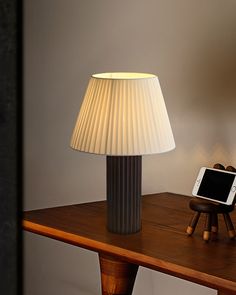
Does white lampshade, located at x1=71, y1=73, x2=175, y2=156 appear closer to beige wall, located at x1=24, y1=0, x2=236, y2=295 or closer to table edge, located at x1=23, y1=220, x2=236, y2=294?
table edge, located at x1=23, y1=220, x2=236, y2=294

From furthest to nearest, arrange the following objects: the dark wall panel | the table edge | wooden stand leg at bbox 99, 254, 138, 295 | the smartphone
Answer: wooden stand leg at bbox 99, 254, 138, 295 → the smartphone → the table edge → the dark wall panel

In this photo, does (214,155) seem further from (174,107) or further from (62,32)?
(62,32)

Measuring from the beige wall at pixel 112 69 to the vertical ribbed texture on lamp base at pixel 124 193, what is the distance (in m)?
0.40

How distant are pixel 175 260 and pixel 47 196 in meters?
1.07

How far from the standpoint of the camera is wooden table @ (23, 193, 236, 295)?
2.68ft

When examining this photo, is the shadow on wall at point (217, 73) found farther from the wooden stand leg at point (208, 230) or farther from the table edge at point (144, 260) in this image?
the table edge at point (144, 260)

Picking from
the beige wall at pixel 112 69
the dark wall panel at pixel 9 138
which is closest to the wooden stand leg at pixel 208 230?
the beige wall at pixel 112 69

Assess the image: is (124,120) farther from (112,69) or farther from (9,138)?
(9,138)

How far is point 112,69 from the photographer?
1.61 meters

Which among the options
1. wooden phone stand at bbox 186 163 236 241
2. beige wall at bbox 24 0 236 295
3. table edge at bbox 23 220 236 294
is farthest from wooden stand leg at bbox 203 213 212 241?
beige wall at bbox 24 0 236 295

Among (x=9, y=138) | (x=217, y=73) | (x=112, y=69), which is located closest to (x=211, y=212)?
(x=217, y=73)

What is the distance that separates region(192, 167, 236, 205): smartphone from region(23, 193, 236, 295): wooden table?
79mm

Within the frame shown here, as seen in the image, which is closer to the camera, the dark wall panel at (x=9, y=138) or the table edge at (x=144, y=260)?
the dark wall panel at (x=9, y=138)

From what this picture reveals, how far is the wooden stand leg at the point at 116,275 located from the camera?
3.50ft
